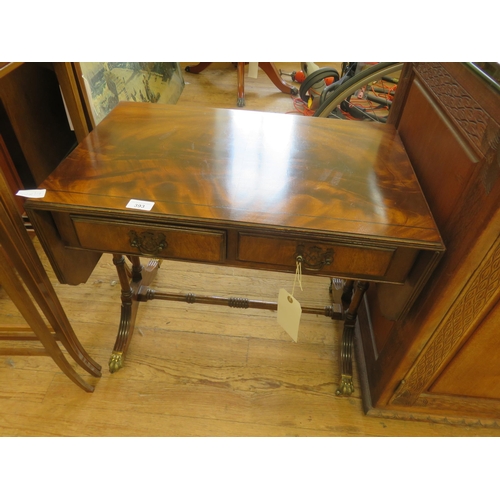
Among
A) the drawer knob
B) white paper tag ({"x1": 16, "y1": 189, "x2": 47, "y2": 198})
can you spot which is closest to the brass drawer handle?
the drawer knob

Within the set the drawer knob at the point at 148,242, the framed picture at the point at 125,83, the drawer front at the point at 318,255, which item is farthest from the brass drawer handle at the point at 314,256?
the framed picture at the point at 125,83

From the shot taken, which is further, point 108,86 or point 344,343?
point 108,86

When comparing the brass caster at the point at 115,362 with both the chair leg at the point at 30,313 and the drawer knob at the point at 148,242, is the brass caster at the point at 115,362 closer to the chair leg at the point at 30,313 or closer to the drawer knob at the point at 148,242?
the chair leg at the point at 30,313

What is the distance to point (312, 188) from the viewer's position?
93 centimetres

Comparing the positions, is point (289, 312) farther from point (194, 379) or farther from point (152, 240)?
point (194, 379)

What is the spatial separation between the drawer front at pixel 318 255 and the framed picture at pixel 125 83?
1328mm

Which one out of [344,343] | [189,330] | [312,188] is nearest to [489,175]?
[312,188]

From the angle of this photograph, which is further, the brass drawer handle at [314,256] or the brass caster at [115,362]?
the brass caster at [115,362]

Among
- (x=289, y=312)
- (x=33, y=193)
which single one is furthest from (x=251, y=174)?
(x=33, y=193)

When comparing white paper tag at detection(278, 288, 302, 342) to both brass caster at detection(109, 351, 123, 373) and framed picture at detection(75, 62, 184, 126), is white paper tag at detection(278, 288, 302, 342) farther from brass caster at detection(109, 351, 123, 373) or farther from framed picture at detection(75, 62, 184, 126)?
framed picture at detection(75, 62, 184, 126)

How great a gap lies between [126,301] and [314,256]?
91 cm

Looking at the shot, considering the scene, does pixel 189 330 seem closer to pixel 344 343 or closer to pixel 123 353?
pixel 123 353

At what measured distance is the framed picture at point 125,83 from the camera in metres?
1.81

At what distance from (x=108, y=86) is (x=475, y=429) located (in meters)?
2.37
